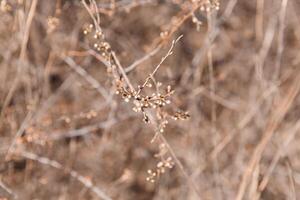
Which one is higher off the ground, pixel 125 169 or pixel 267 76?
pixel 267 76

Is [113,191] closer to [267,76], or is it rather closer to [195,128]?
[195,128]

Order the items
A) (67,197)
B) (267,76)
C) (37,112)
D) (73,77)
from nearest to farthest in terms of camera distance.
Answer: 1. (37,112)
2. (67,197)
3. (73,77)
4. (267,76)

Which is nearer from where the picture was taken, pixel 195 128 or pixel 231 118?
pixel 195 128

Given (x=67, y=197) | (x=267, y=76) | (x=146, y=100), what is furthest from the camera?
(x=267, y=76)

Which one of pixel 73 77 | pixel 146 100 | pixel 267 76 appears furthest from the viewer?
pixel 267 76

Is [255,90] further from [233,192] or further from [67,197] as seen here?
[67,197]

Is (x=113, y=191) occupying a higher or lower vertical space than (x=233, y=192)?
higher

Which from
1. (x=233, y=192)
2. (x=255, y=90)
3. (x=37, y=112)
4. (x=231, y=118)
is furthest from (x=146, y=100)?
(x=231, y=118)

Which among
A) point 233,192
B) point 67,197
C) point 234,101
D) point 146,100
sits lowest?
point 146,100

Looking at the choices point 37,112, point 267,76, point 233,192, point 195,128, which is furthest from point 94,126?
point 267,76
